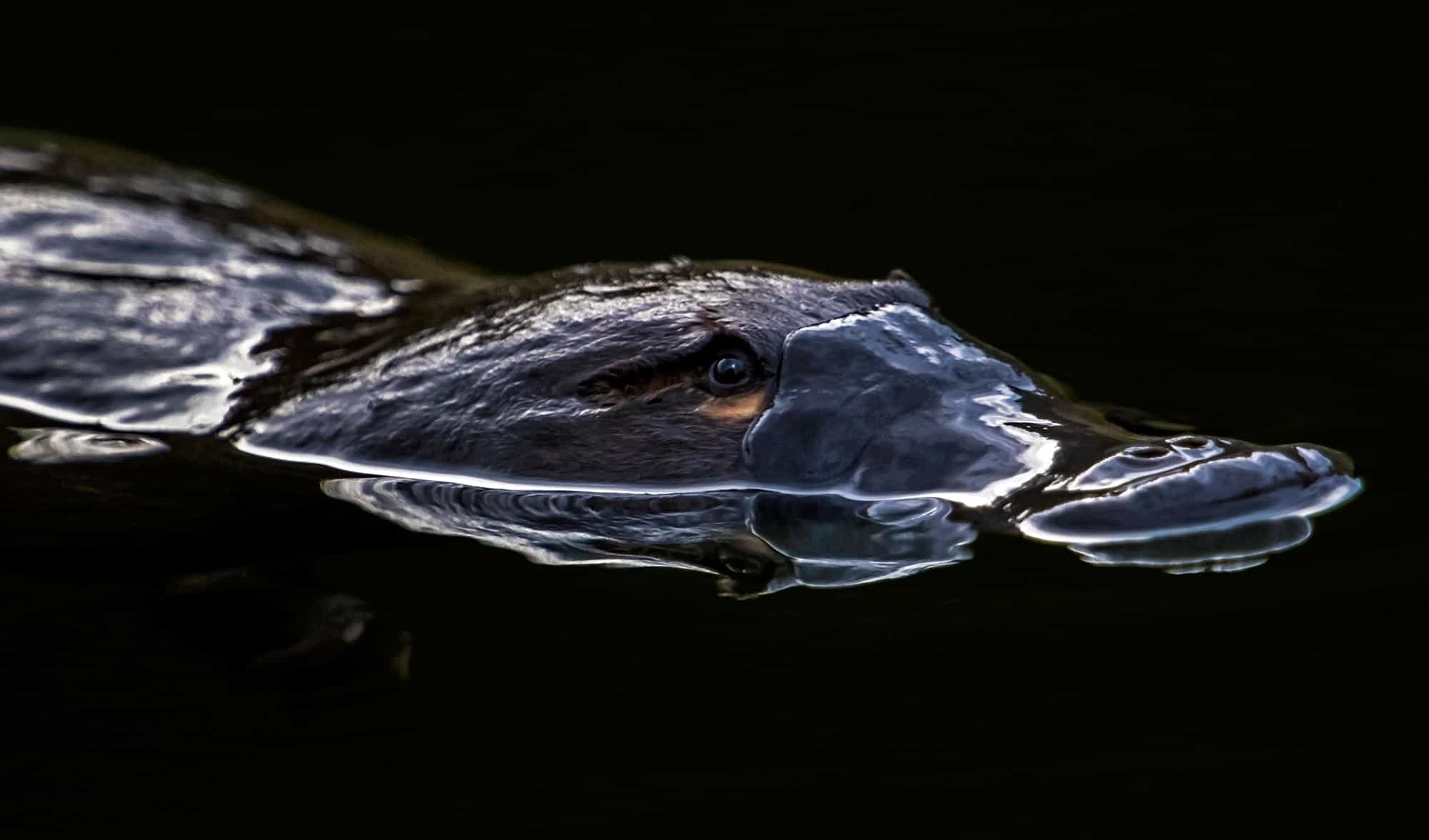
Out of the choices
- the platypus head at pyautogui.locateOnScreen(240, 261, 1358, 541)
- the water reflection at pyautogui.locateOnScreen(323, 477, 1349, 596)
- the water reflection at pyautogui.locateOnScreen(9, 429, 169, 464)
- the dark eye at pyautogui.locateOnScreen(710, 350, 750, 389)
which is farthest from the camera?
the water reflection at pyautogui.locateOnScreen(9, 429, 169, 464)

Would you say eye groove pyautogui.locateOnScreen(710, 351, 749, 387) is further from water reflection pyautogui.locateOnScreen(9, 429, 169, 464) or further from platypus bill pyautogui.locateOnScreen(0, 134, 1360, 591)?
water reflection pyautogui.locateOnScreen(9, 429, 169, 464)

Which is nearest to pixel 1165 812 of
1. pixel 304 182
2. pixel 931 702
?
pixel 931 702

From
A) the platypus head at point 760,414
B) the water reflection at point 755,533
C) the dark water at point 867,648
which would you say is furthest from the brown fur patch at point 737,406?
the dark water at point 867,648

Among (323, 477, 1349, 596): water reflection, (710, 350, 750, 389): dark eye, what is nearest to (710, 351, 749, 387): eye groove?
(710, 350, 750, 389): dark eye

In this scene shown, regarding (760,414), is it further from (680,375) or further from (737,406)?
(680,375)

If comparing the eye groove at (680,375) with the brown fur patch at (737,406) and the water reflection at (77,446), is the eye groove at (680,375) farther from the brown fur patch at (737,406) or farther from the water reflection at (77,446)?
the water reflection at (77,446)

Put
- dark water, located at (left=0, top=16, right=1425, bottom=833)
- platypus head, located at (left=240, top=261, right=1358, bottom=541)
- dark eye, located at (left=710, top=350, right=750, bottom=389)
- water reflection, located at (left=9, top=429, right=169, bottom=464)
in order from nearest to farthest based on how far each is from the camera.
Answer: dark water, located at (left=0, top=16, right=1425, bottom=833) < platypus head, located at (left=240, top=261, right=1358, bottom=541) < dark eye, located at (left=710, top=350, right=750, bottom=389) < water reflection, located at (left=9, top=429, right=169, bottom=464)

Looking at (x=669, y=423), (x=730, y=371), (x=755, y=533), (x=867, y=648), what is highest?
(x=730, y=371)

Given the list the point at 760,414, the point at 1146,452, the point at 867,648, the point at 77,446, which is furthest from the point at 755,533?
the point at 77,446
